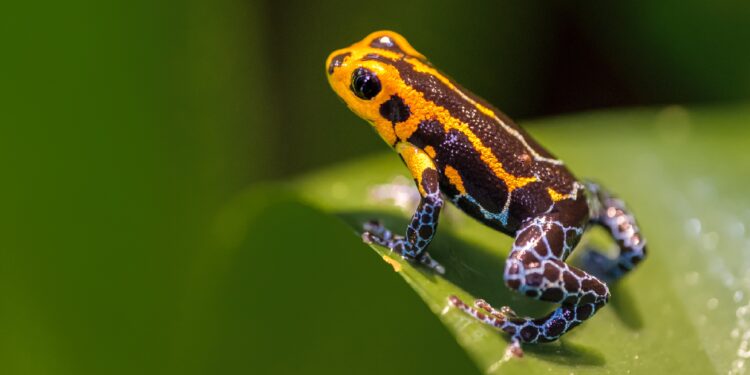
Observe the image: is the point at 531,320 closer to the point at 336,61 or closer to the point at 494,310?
the point at 494,310

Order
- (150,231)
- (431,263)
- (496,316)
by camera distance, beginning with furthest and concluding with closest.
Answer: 1. (150,231)
2. (431,263)
3. (496,316)

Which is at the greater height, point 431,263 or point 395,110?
point 395,110

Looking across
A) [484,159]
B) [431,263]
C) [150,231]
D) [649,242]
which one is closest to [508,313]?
[431,263]

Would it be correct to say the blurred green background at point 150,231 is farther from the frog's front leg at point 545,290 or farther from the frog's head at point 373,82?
the frog's head at point 373,82

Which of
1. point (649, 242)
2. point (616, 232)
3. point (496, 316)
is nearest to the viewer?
point (496, 316)

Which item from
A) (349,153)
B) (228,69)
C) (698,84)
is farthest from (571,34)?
(228,69)

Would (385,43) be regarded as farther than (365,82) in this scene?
Yes

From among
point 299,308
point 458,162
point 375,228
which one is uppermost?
point 458,162

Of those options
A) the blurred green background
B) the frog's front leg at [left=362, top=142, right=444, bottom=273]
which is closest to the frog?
the frog's front leg at [left=362, top=142, right=444, bottom=273]
